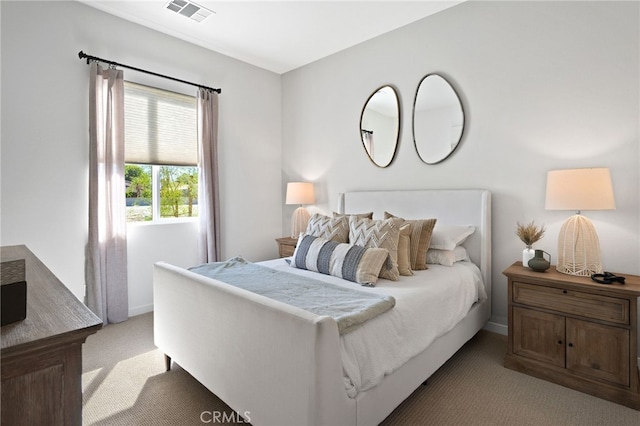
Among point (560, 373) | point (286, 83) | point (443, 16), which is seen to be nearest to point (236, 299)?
point (560, 373)

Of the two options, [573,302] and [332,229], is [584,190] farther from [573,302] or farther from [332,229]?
[332,229]

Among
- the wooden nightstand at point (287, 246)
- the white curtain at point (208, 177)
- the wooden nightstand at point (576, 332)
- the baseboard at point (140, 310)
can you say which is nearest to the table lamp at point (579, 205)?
the wooden nightstand at point (576, 332)

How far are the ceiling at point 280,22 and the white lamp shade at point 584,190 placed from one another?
6.17ft

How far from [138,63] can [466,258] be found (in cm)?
362

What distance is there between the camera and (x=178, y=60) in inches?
140

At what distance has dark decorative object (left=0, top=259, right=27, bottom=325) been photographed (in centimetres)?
72

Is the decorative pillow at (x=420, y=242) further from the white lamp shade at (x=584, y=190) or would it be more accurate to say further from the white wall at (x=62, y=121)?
the white wall at (x=62, y=121)

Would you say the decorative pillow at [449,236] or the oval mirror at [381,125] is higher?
the oval mirror at [381,125]

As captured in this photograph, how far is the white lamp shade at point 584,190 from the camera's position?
2.02 metres

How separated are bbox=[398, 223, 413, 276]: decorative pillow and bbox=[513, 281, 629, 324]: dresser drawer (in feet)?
2.39

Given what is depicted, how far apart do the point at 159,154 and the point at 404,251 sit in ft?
8.72

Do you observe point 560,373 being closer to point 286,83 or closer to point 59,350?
point 59,350

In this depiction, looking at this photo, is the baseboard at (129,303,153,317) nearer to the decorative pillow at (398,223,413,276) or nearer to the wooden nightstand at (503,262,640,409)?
the decorative pillow at (398,223,413,276)

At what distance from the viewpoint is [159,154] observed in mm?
3422
